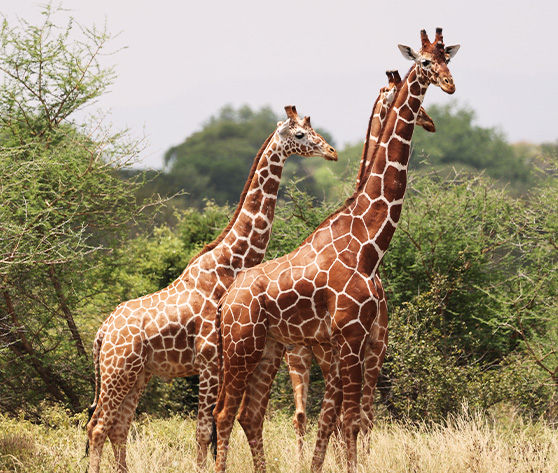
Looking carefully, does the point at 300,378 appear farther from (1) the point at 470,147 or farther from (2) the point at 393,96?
(1) the point at 470,147

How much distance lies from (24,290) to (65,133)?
2353 millimetres

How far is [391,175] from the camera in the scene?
264 inches

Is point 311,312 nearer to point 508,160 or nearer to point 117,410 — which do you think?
point 117,410

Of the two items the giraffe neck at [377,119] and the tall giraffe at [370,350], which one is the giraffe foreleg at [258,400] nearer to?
the tall giraffe at [370,350]

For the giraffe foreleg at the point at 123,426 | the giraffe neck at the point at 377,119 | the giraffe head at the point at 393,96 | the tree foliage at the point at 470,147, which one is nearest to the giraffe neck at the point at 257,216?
the giraffe neck at the point at 377,119

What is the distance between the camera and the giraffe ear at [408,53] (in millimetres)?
6621

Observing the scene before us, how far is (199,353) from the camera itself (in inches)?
291

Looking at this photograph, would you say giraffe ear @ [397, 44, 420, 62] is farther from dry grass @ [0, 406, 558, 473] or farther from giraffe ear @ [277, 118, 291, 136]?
dry grass @ [0, 406, 558, 473]

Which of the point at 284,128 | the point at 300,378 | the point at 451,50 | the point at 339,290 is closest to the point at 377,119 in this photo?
the point at 284,128

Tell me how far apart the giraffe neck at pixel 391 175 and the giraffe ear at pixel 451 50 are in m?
0.34

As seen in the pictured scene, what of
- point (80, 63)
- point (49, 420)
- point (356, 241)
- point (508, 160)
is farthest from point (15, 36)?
point (508, 160)

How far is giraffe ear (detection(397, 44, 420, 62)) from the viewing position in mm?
6621

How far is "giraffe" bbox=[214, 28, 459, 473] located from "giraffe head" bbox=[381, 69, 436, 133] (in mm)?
252

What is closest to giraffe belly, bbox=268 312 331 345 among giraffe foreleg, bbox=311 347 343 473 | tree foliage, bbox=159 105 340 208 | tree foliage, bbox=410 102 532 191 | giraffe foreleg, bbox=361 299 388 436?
giraffe foreleg, bbox=311 347 343 473
